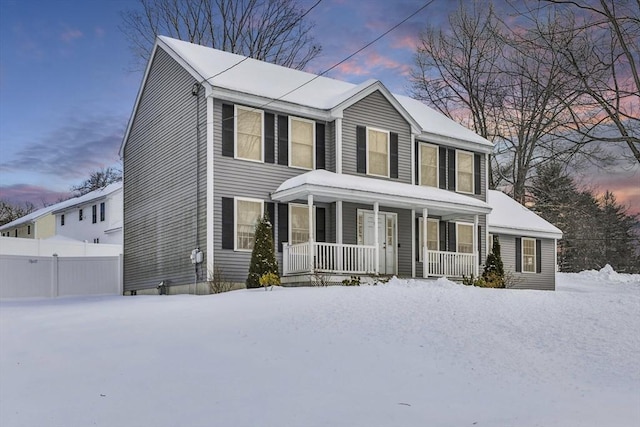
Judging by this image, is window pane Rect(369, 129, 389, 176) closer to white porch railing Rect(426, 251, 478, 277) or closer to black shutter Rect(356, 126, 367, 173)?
black shutter Rect(356, 126, 367, 173)

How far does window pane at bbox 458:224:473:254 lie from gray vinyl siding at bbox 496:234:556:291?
2388 millimetres

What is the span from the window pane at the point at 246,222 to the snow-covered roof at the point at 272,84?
9.32 ft

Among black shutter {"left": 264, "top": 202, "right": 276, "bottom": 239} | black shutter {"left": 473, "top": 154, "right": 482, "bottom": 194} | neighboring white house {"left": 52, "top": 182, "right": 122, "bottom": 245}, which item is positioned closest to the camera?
black shutter {"left": 264, "top": 202, "right": 276, "bottom": 239}

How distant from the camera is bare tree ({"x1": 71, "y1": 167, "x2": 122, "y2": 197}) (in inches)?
2029

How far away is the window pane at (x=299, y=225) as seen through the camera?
60.6 ft

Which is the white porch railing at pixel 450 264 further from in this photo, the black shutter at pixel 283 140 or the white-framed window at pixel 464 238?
the black shutter at pixel 283 140

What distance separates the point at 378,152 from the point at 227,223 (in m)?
5.63

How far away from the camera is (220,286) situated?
16.8 meters

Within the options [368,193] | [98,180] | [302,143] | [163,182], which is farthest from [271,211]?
[98,180]

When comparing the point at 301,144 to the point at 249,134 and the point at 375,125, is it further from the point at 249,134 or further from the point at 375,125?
the point at 375,125

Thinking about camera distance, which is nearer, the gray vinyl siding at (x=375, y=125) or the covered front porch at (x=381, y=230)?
the covered front porch at (x=381, y=230)

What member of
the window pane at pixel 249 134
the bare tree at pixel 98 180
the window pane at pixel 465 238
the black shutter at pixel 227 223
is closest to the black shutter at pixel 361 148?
the window pane at pixel 249 134

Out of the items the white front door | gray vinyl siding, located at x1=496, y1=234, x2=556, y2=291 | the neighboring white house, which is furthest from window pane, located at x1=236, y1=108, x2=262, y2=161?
the neighboring white house

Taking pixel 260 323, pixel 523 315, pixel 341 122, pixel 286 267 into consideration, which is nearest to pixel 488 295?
pixel 523 315
